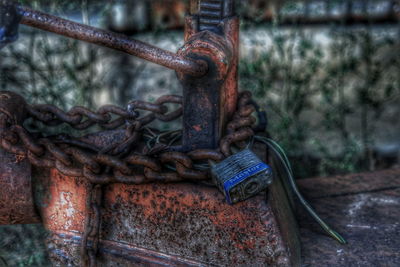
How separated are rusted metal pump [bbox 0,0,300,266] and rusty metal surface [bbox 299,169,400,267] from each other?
11 cm

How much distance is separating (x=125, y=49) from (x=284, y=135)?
215cm

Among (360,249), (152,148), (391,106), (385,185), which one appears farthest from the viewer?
(391,106)

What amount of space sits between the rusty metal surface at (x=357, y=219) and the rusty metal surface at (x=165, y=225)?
0.24 meters

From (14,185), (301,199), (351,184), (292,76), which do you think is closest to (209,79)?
(301,199)

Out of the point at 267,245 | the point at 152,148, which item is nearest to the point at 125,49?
the point at 152,148

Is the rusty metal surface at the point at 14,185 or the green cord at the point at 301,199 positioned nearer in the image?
the rusty metal surface at the point at 14,185

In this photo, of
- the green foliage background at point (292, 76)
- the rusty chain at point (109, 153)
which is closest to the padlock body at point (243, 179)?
the rusty chain at point (109, 153)

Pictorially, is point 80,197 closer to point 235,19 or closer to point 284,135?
point 235,19

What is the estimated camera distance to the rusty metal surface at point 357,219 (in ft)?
5.38

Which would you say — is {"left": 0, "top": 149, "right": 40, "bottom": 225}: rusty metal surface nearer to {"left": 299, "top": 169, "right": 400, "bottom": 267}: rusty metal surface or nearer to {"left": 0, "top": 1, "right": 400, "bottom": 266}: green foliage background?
{"left": 299, "top": 169, "right": 400, "bottom": 267}: rusty metal surface

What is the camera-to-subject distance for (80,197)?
1.65 meters

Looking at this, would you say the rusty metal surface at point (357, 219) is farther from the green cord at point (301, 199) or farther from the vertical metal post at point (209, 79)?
the vertical metal post at point (209, 79)

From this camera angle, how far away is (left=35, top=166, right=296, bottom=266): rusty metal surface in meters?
1.50

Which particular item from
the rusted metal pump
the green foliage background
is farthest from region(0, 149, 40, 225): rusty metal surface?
the green foliage background
